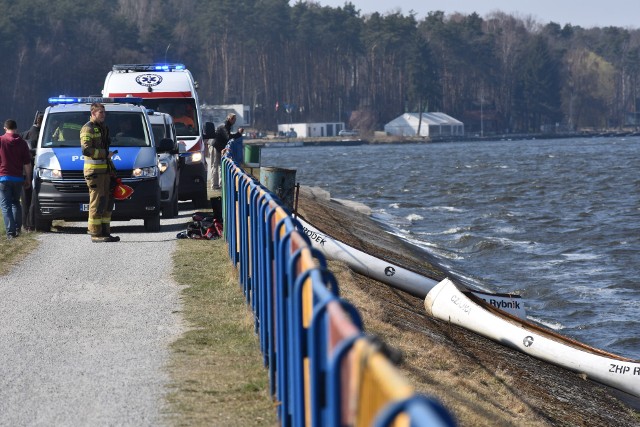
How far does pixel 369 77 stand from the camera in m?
196

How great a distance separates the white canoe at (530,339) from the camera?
14.1 meters

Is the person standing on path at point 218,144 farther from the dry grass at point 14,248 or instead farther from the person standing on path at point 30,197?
the dry grass at point 14,248

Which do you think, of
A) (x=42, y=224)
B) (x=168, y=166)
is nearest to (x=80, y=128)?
(x=42, y=224)

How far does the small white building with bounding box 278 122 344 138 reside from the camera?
179 meters

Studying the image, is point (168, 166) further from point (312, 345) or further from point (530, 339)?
point (312, 345)

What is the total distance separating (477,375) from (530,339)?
3.61 m

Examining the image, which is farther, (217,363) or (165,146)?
(165,146)

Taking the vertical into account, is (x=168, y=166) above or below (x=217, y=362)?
above

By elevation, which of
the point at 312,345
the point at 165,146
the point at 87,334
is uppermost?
the point at 312,345

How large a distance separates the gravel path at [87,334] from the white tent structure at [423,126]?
16676cm

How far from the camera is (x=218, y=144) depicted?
92.6 ft

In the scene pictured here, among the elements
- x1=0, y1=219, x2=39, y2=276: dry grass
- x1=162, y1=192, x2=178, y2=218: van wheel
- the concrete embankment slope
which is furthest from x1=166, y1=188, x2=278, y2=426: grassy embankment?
x1=162, y1=192, x2=178, y2=218: van wheel

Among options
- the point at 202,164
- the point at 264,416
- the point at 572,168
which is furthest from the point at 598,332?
the point at 572,168

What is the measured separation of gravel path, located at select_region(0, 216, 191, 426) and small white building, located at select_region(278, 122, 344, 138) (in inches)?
6351
